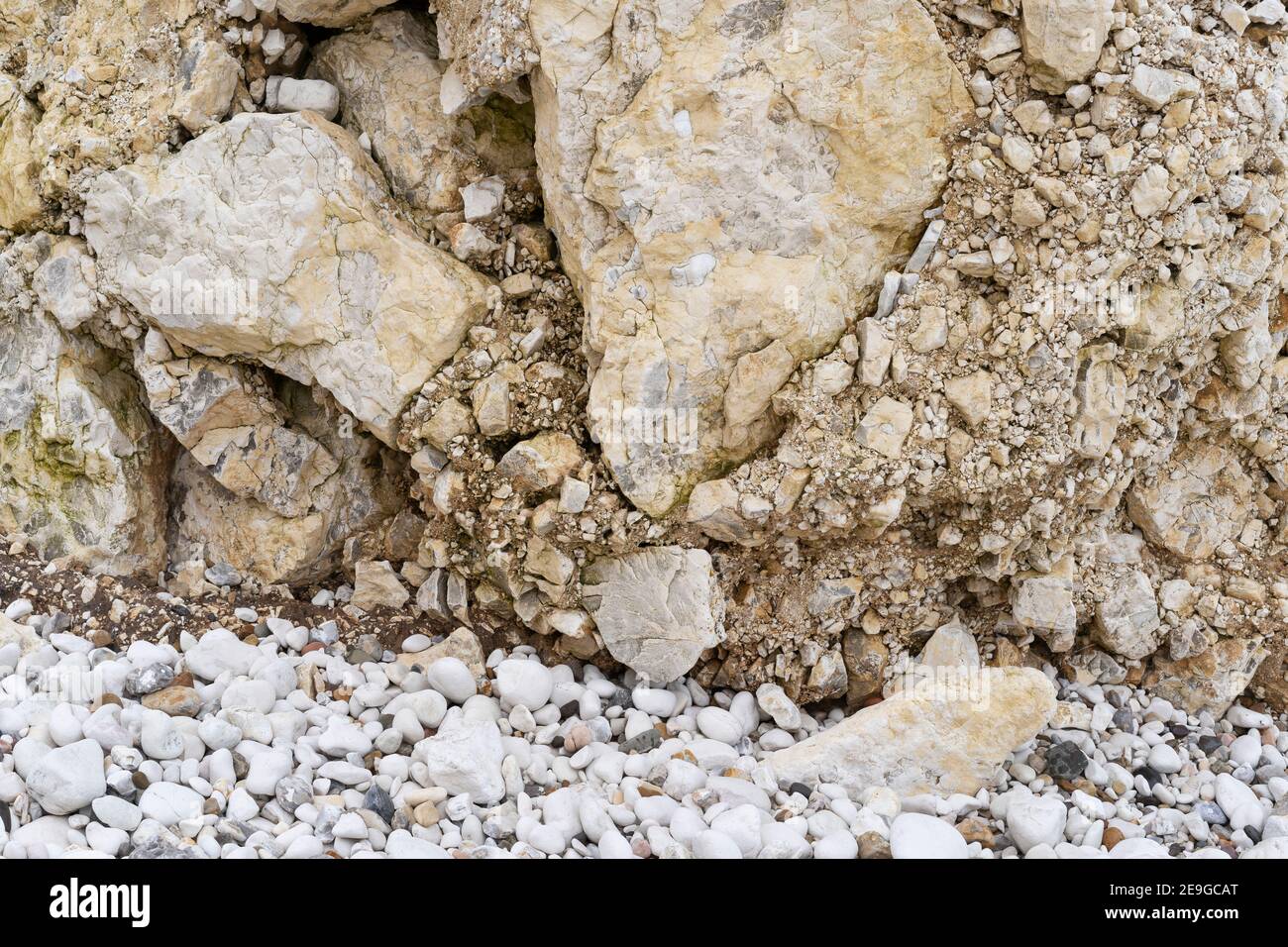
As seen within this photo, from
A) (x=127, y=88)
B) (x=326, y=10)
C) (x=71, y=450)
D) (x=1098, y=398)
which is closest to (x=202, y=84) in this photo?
(x=127, y=88)

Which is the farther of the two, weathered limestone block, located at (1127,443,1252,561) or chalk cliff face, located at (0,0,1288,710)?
weathered limestone block, located at (1127,443,1252,561)

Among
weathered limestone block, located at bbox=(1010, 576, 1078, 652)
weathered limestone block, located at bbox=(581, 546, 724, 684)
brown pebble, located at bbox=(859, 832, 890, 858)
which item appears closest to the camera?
brown pebble, located at bbox=(859, 832, 890, 858)

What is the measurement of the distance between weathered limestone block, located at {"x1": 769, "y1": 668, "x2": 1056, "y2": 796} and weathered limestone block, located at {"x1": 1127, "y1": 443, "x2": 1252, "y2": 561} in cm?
116

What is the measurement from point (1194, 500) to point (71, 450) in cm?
492

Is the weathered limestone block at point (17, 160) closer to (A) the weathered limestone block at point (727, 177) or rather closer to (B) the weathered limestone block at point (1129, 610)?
(A) the weathered limestone block at point (727, 177)

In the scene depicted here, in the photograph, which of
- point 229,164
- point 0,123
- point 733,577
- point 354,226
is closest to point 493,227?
point 354,226

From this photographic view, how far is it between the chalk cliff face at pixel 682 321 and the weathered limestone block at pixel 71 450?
0.06ft

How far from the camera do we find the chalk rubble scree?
394 centimetres

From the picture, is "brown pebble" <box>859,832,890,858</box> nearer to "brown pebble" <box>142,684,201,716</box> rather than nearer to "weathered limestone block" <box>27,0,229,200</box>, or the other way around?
"brown pebble" <box>142,684,201,716</box>

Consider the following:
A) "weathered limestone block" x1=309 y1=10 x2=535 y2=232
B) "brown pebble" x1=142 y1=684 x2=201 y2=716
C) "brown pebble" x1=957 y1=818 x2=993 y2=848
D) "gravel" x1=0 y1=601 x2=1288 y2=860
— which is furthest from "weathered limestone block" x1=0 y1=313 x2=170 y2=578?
"brown pebble" x1=957 y1=818 x2=993 y2=848

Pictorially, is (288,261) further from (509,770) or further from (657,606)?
(509,770)

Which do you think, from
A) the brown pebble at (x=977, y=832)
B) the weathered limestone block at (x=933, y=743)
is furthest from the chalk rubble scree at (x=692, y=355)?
the brown pebble at (x=977, y=832)

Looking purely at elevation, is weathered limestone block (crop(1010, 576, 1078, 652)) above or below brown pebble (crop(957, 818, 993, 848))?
above

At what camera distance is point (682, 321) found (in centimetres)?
408
